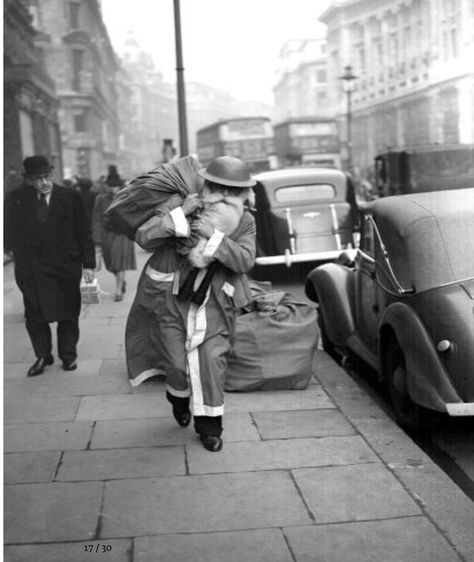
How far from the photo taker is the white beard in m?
3.72

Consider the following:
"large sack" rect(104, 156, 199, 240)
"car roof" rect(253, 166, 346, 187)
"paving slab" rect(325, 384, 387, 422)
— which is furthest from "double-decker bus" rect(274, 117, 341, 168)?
"large sack" rect(104, 156, 199, 240)

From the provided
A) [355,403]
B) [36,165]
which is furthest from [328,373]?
[36,165]

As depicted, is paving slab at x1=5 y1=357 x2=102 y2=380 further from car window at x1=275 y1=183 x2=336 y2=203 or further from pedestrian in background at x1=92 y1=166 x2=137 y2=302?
car window at x1=275 y1=183 x2=336 y2=203

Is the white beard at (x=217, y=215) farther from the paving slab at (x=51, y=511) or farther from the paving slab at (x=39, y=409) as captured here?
the paving slab at (x=39, y=409)

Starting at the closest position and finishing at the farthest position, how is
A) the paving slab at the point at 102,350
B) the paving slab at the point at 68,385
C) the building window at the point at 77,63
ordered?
1. the building window at the point at 77,63
2. the paving slab at the point at 68,385
3. the paving slab at the point at 102,350

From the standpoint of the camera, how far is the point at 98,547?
2834 millimetres

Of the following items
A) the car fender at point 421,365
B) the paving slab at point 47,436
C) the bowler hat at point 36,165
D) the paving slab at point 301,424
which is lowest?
the paving slab at point 301,424

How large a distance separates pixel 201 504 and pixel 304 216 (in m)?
8.19

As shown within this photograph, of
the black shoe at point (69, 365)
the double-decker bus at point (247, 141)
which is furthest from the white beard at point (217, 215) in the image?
the double-decker bus at point (247, 141)

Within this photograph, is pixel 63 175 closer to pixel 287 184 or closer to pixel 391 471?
pixel 391 471

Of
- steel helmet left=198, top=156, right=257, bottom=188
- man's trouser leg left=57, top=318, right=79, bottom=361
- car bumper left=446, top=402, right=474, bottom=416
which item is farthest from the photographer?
man's trouser leg left=57, top=318, right=79, bottom=361

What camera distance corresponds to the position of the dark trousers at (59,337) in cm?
510

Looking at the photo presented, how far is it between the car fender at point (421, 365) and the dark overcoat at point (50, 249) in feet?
6.03

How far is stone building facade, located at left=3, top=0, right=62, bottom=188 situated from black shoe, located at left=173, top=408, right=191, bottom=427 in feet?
4.76
